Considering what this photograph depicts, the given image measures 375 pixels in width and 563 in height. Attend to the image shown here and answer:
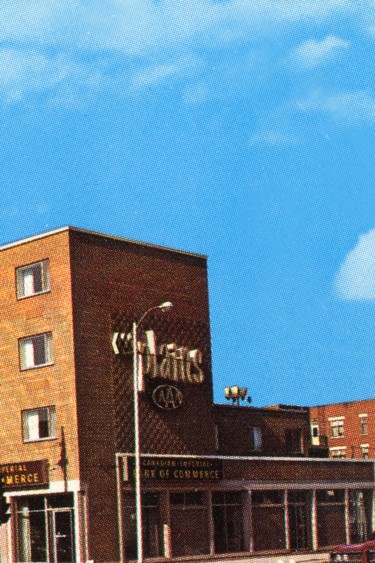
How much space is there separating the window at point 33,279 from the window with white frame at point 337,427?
167ft

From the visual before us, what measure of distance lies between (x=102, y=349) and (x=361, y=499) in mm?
20061

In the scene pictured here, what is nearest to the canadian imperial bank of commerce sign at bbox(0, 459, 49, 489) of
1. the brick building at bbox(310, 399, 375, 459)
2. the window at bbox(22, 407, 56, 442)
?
the window at bbox(22, 407, 56, 442)

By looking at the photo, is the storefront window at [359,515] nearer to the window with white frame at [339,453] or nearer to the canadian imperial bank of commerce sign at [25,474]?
the canadian imperial bank of commerce sign at [25,474]

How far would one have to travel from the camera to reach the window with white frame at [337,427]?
93312 millimetres

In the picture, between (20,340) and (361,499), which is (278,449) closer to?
(361,499)

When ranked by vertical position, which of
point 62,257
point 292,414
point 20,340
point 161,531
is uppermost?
point 62,257

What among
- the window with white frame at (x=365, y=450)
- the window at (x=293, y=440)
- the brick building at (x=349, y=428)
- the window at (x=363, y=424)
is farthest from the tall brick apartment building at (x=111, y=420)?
the window at (x=363, y=424)

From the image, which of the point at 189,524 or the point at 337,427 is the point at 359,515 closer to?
the point at 189,524

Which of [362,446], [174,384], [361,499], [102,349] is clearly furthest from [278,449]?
[362,446]

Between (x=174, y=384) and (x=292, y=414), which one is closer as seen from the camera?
(x=174, y=384)

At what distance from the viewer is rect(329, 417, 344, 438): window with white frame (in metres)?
93.3

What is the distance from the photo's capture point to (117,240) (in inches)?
1945

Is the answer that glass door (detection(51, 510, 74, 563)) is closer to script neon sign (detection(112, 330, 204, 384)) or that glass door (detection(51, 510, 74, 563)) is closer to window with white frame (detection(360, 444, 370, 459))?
script neon sign (detection(112, 330, 204, 384))

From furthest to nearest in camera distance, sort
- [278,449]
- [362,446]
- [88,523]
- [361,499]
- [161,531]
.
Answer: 1. [362,446]
2. [278,449]
3. [361,499]
4. [161,531]
5. [88,523]
